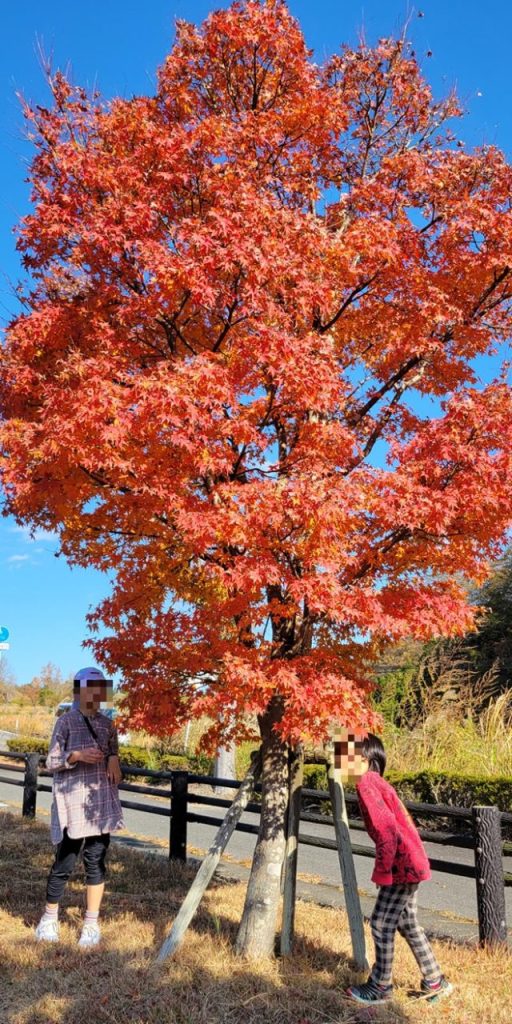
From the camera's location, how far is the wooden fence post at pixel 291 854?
18.3 feet

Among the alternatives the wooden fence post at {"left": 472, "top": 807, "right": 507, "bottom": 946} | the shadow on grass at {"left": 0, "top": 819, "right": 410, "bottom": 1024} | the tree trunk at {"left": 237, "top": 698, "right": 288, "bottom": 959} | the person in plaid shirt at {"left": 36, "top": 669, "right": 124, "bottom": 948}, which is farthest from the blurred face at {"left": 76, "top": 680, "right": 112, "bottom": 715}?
the wooden fence post at {"left": 472, "top": 807, "right": 507, "bottom": 946}

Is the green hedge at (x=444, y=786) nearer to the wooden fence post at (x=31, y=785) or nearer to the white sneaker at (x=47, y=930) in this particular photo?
the wooden fence post at (x=31, y=785)

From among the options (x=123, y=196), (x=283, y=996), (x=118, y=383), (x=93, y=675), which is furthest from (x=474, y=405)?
(x=283, y=996)

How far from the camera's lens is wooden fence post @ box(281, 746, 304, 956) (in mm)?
5578

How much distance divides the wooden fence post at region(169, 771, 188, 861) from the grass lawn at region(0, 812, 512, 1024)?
1886 millimetres

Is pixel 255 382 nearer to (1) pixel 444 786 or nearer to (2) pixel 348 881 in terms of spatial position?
(2) pixel 348 881

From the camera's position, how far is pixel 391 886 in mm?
4688

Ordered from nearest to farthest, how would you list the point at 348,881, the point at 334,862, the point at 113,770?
the point at 348,881 → the point at 113,770 → the point at 334,862

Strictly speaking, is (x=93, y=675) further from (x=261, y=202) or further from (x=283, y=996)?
(x=261, y=202)

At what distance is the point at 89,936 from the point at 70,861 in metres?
0.53

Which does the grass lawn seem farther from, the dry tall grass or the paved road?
the dry tall grass

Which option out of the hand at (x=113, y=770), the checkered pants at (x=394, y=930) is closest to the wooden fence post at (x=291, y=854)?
the checkered pants at (x=394, y=930)

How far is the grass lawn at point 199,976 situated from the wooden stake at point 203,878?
0.38 feet

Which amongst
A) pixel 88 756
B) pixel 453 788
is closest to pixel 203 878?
pixel 88 756
